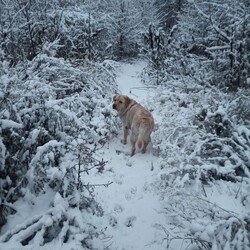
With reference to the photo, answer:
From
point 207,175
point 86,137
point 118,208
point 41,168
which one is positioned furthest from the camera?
point 86,137

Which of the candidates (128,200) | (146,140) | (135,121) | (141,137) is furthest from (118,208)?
(135,121)

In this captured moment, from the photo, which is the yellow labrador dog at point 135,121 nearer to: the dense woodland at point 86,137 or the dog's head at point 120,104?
the dog's head at point 120,104

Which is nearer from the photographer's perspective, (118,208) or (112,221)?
(112,221)

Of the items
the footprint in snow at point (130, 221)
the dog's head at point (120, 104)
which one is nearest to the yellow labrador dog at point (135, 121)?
the dog's head at point (120, 104)

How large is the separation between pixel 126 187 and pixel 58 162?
4.07ft

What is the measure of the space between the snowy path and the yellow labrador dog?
0.90 ft

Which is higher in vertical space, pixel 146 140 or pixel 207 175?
pixel 207 175

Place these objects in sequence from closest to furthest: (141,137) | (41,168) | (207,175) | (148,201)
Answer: (41,168)
(148,201)
(207,175)
(141,137)

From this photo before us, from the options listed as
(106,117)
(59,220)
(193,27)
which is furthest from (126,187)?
(193,27)

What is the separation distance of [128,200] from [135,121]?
1757 mm

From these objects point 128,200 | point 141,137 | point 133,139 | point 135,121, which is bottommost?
point 128,200

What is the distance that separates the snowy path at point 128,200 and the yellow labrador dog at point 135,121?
0.90ft

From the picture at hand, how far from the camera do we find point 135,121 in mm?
5129

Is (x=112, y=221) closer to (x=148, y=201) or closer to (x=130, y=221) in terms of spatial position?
(x=130, y=221)
